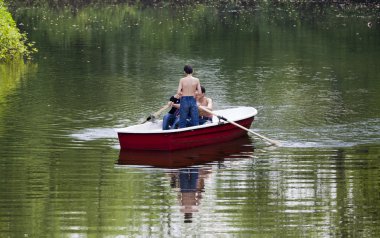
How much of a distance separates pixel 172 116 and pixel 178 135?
1042 mm

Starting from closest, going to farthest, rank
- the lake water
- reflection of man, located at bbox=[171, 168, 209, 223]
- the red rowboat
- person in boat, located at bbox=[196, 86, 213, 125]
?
the lake water < reflection of man, located at bbox=[171, 168, 209, 223] < the red rowboat < person in boat, located at bbox=[196, 86, 213, 125]

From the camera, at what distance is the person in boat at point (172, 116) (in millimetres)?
23016

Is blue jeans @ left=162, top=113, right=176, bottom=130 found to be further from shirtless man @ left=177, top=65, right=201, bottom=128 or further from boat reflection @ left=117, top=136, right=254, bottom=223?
boat reflection @ left=117, top=136, right=254, bottom=223

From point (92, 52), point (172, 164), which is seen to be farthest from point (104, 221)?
point (92, 52)

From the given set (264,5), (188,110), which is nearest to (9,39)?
(188,110)

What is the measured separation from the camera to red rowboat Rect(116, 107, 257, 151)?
71.9 feet

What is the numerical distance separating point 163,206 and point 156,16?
1962 inches

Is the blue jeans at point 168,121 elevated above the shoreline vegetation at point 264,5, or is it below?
above

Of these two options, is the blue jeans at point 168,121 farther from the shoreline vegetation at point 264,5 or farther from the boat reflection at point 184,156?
the shoreline vegetation at point 264,5

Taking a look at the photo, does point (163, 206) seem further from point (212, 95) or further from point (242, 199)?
point (212, 95)

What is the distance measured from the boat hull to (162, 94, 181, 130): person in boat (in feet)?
2.22

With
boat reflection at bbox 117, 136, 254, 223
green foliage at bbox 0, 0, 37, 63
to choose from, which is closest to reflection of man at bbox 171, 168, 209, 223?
boat reflection at bbox 117, 136, 254, 223

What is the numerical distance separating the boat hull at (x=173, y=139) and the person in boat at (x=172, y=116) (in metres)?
0.68

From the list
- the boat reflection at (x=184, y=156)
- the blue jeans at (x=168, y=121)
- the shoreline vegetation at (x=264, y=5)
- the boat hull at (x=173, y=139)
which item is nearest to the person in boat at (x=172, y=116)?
the blue jeans at (x=168, y=121)
